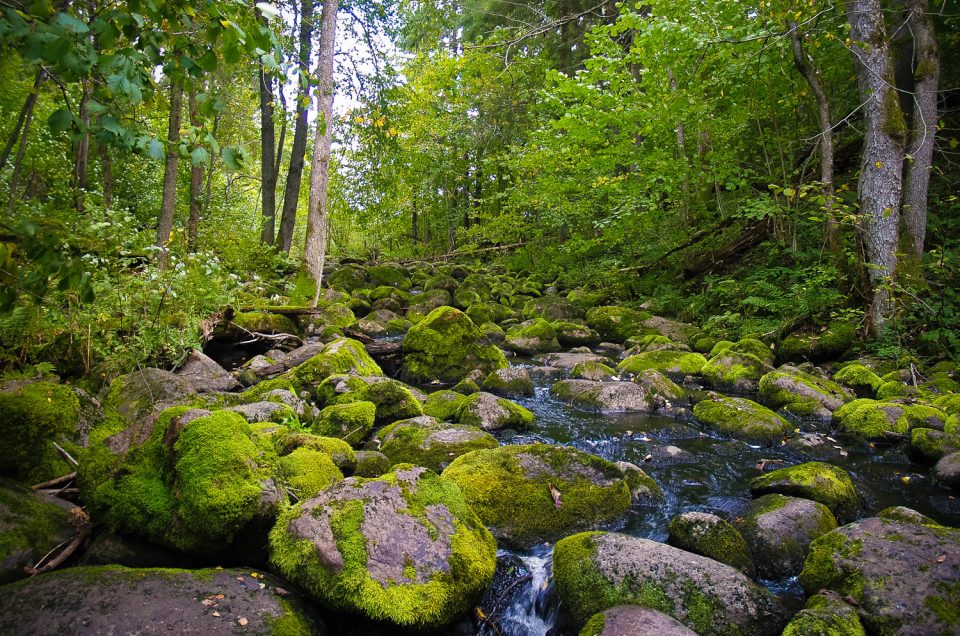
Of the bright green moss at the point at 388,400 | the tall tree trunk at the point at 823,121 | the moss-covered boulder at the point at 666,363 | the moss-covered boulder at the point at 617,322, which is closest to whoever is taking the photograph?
the bright green moss at the point at 388,400

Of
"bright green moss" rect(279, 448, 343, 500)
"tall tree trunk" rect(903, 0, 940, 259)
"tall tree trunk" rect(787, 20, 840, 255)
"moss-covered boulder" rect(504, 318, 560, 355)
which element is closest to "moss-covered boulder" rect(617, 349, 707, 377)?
"moss-covered boulder" rect(504, 318, 560, 355)

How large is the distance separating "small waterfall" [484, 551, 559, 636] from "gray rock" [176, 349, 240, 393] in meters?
4.34

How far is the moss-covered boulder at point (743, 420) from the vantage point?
5716mm

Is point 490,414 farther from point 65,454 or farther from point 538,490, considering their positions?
point 65,454

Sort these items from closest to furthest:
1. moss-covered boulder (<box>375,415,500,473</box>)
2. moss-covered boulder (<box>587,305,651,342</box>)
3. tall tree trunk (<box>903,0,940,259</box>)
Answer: moss-covered boulder (<box>375,415,500,473</box>) → tall tree trunk (<box>903,0,940,259</box>) → moss-covered boulder (<box>587,305,651,342</box>)

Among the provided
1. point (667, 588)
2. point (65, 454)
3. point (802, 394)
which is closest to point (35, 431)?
point (65, 454)

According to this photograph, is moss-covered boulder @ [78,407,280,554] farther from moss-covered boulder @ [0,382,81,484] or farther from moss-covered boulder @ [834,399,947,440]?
moss-covered boulder @ [834,399,947,440]

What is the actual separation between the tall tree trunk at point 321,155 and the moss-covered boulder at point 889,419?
8.54m

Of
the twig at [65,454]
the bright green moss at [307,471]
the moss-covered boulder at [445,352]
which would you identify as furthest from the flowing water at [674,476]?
the twig at [65,454]

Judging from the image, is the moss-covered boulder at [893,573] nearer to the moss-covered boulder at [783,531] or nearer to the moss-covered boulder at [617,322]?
the moss-covered boulder at [783,531]

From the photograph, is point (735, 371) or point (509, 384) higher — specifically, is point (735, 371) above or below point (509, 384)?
above

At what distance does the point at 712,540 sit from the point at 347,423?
11.1 feet

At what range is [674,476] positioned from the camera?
15.9ft

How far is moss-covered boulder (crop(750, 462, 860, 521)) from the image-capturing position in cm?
392
